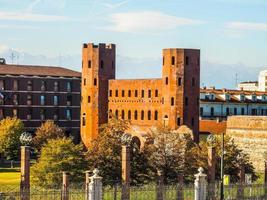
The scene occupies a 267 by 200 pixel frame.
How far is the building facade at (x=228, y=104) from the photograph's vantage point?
114m

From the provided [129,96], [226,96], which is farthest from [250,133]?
[226,96]

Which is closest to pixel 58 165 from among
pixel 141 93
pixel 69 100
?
pixel 141 93

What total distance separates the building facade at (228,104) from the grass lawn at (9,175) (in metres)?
37.0

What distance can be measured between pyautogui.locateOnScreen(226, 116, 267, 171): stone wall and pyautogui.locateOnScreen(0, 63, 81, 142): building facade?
39693 mm

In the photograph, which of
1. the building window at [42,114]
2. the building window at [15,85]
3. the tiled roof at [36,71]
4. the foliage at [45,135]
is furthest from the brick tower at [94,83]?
the tiled roof at [36,71]

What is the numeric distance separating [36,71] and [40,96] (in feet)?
14.6

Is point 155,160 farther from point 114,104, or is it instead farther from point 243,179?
point 114,104

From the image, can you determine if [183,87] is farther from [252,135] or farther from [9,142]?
[9,142]

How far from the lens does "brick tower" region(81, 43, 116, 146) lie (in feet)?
321

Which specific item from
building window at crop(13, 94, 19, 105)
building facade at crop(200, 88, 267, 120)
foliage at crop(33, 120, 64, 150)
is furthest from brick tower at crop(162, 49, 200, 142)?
building window at crop(13, 94, 19, 105)

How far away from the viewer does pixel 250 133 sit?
74188mm

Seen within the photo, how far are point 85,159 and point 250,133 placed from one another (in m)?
23.5

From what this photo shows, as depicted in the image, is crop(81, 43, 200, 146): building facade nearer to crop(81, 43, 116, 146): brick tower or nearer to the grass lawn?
crop(81, 43, 116, 146): brick tower

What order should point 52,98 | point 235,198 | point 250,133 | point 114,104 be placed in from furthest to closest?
1. point 52,98
2. point 114,104
3. point 250,133
4. point 235,198
